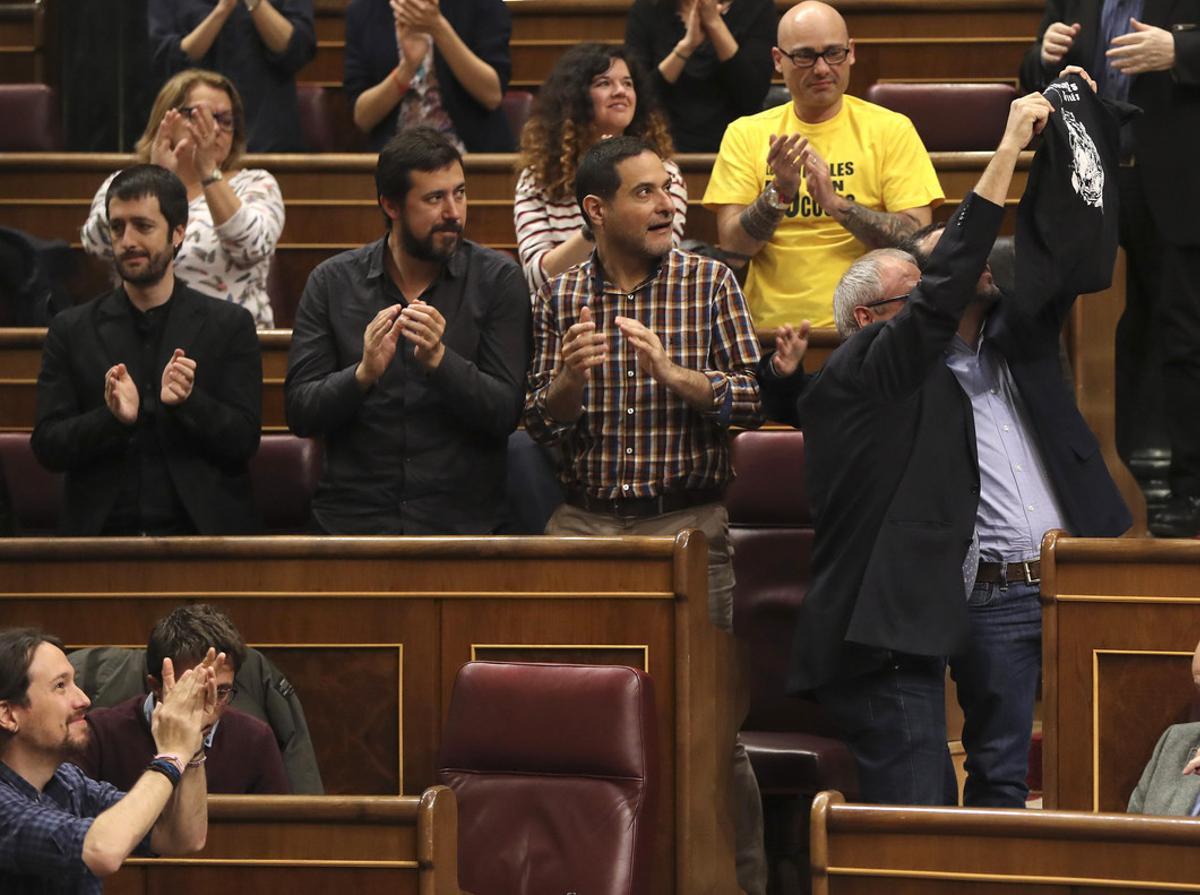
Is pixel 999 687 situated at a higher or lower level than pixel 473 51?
lower

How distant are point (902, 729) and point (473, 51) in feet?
5.31

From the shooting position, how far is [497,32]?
3.27 meters

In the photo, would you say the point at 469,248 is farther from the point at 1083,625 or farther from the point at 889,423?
the point at 1083,625

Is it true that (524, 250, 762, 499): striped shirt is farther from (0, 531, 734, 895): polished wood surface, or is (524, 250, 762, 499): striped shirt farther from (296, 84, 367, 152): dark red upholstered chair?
(296, 84, 367, 152): dark red upholstered chair

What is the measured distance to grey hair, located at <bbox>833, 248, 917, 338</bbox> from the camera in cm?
215

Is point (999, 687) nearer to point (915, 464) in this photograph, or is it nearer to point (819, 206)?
point (915, 464)

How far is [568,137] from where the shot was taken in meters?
2.72

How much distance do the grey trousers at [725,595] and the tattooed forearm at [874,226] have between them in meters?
0.43

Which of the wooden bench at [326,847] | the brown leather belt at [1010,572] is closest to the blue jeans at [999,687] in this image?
the brown leather belt at [1010,572]

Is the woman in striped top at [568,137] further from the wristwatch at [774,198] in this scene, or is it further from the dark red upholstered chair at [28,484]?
the dark red upholstered chair at [28,484]

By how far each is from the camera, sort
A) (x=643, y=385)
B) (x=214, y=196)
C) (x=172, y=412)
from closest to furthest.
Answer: (x=643, y=385)
(x=172, y=412)
(x=214, y=196)

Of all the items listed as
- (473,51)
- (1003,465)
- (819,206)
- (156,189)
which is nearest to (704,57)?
(473,51)

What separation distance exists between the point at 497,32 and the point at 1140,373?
117 centimetres

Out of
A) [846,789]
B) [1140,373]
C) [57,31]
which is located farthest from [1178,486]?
[57,31]
